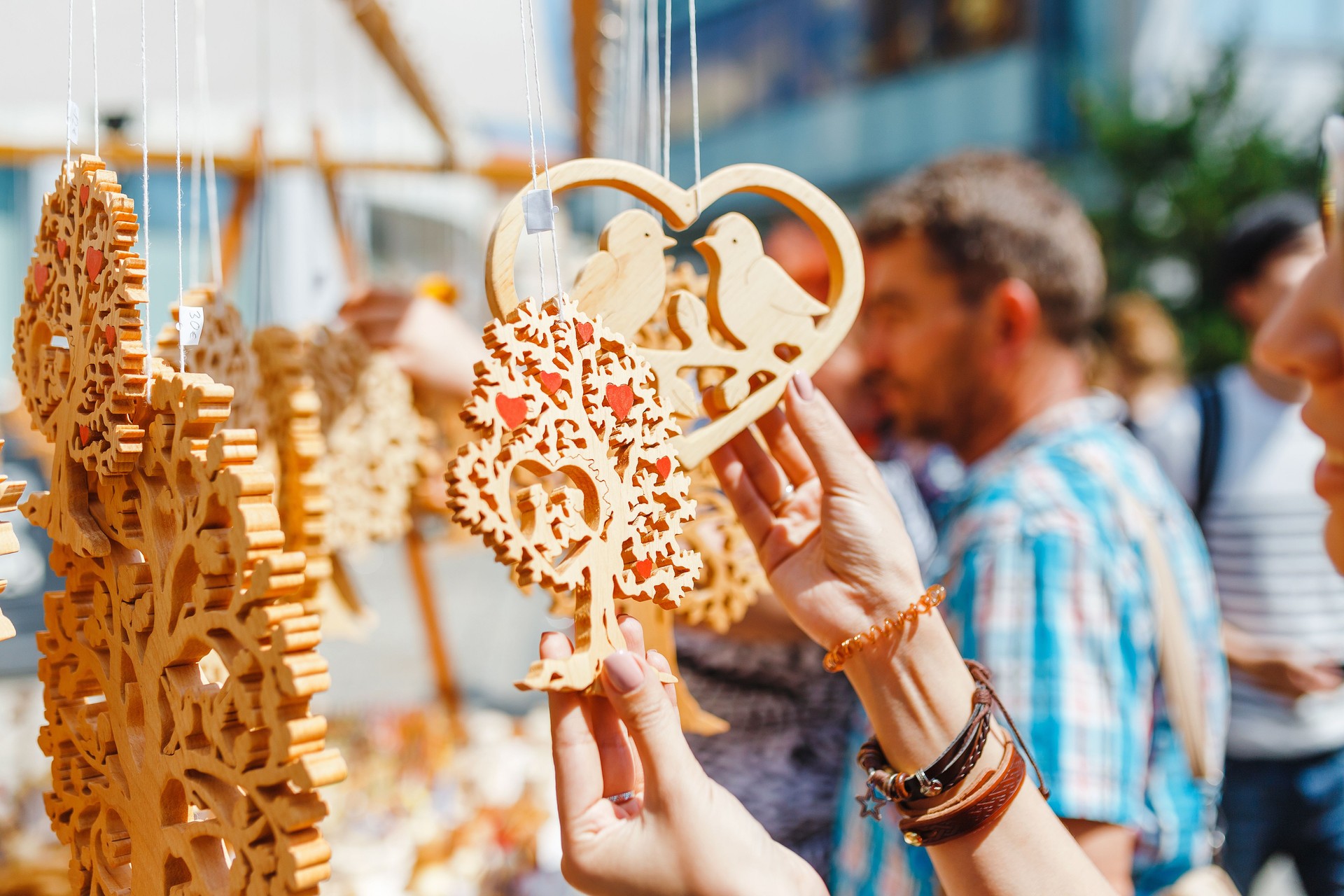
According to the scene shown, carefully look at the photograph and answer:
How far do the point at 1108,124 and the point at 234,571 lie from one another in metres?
7.28

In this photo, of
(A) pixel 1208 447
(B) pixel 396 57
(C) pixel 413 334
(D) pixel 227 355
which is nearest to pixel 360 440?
(C) pixel 413 334

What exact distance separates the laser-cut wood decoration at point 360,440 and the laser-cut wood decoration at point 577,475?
0.81 m

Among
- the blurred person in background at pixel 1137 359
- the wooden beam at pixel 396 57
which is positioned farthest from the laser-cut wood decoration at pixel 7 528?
the blurred person in background at pixel 1137 359

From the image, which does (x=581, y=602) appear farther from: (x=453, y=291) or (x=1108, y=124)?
(x=1108, y=124)

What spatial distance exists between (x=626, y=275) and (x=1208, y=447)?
1781 mm

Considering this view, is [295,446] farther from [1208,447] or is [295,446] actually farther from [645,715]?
[1208,447]

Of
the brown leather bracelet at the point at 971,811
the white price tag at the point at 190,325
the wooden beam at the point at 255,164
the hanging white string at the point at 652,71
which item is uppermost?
the wooden beam at the point at 255,164

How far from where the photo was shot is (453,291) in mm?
2037

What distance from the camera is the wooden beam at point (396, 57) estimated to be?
6.64 ft

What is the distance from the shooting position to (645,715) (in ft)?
2.07

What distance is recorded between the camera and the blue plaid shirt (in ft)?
3.31

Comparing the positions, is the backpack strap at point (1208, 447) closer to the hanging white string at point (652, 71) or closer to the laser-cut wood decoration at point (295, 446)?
the hanging white string at point (652, 71)

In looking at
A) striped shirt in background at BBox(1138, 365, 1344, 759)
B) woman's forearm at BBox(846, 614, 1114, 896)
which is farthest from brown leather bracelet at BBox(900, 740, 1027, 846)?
striped shirt in background at BBox(1138, 365, 1344, 759)

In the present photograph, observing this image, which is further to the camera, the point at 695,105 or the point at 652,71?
the point at 652,71
